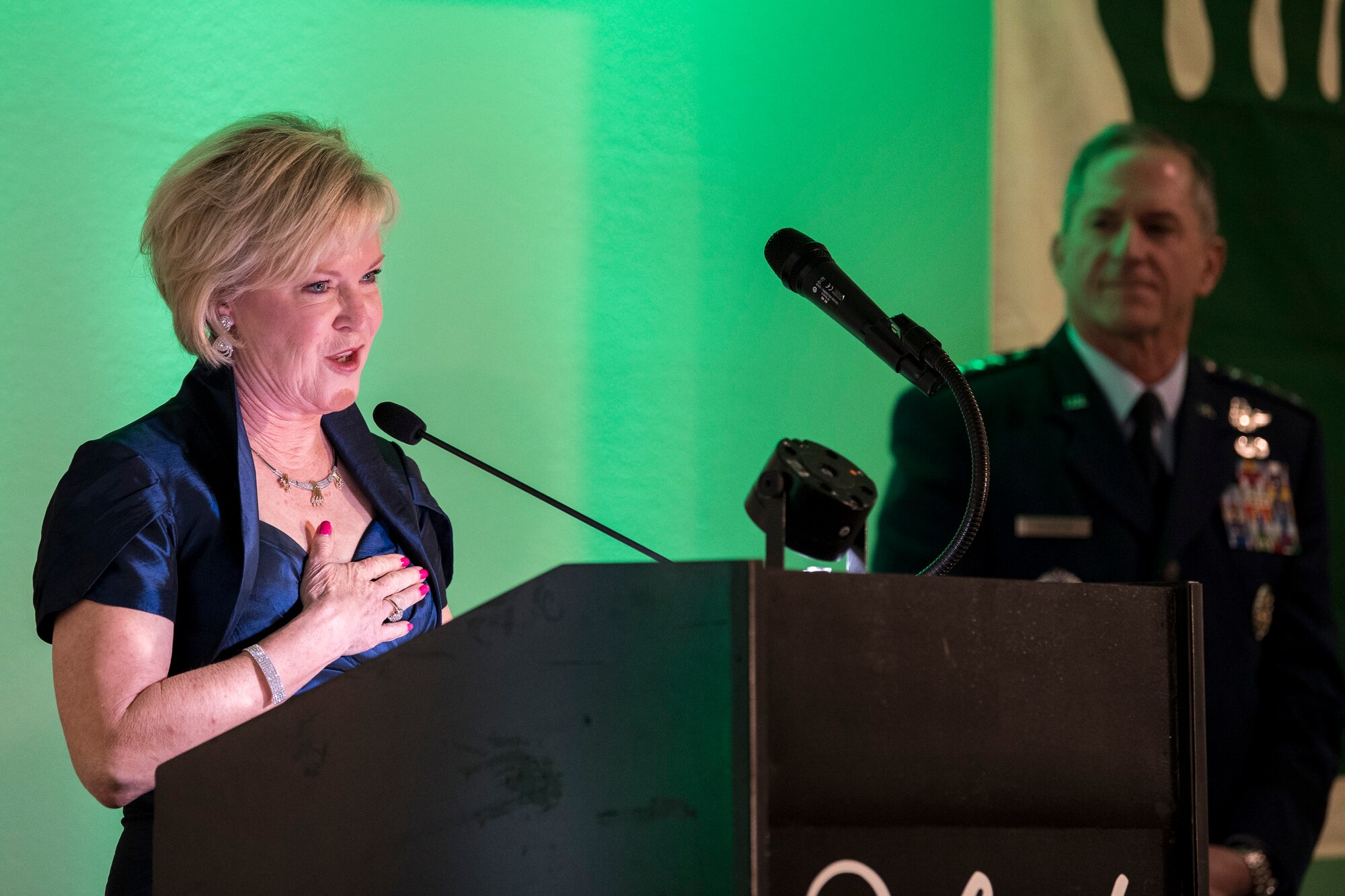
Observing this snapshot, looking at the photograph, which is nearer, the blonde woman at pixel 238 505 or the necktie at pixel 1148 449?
the blonde woman at pixel 238 505

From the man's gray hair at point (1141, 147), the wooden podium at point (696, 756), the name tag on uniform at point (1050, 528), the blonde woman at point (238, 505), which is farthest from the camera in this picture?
the man's gray hair at point (1141, 147)

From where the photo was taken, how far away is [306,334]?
143cm

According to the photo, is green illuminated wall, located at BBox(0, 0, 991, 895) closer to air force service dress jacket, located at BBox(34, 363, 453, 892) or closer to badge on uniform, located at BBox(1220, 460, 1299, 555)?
badge on uniform, located at BBox(1220, 460, 1299, 555)

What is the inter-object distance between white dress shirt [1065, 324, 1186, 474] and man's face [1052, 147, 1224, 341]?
56 mm

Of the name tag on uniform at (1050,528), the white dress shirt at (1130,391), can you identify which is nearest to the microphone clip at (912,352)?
the name tag on uniform at (1050,528)

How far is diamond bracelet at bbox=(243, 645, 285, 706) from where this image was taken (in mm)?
1246

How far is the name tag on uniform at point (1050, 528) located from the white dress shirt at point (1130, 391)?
21cm

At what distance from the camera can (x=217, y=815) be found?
0.84 meters

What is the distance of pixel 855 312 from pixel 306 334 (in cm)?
68

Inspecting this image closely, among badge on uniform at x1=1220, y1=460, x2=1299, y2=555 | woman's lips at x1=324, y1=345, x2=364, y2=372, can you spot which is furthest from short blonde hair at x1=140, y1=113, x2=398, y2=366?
badge on uniform at x1=1220, y1=460, x2=1299, y2=555

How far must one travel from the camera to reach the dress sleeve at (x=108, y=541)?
1.20 metres

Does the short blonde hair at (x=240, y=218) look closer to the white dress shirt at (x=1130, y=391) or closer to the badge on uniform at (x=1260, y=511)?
the white dress shirt at (x=1130, y=391)

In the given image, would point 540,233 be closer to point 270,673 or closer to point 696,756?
point 270,673

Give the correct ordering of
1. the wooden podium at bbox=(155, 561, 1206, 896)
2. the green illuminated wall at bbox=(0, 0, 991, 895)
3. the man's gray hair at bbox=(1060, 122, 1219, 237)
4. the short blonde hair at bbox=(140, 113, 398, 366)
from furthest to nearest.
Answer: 1. the man's gray hair at bbox=(1060, 122, 1219, 237)
2. the green illuminated wall at bbox=(0, 0, 991, 895)
3. the short blonde hair at bbox=(140, 113, 398, 366)
4. the wooden podium at bbox=(155, 561, 1206, 896)
